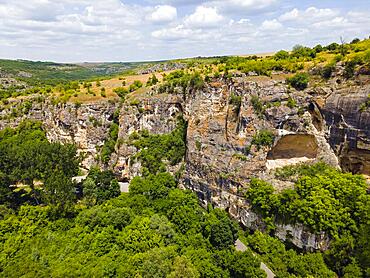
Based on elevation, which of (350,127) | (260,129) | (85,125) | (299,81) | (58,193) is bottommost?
(58,193)

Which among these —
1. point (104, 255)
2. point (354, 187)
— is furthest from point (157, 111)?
point (354, 187)

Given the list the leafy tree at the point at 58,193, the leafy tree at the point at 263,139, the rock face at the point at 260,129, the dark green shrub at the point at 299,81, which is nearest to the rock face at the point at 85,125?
the rock face at the point at 260,129

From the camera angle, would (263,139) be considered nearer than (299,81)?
Yes

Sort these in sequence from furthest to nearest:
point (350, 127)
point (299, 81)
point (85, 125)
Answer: point (85, 125)
point (299, 81)
point (350, 127)

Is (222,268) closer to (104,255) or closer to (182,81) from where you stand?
(104,255)

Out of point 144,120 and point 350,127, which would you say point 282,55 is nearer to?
point 350,127

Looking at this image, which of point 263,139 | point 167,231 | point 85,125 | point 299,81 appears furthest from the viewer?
point 85,125

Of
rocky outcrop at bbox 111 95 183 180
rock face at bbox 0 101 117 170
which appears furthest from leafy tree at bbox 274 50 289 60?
rock face at bbox 0 101 117 170

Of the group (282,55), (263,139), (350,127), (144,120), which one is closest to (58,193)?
(144,120)

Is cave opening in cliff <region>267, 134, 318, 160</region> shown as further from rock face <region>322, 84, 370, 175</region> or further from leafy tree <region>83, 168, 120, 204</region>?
leafy tree <region>83, 168, 120, 204</region>
